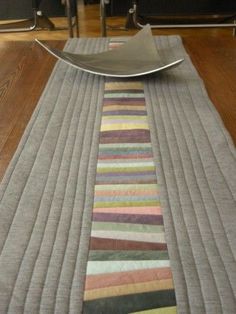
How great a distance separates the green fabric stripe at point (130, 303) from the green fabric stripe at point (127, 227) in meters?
0.09

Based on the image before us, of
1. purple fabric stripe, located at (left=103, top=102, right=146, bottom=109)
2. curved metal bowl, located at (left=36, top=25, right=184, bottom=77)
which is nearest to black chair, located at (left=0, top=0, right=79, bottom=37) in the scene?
curved metal bowl, located at (left=36, top=25, right=184, bottom=77)

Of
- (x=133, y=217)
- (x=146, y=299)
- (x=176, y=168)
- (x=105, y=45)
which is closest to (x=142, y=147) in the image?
(x=176, y=168)

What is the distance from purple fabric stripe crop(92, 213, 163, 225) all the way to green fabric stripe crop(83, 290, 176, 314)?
0.11 metres

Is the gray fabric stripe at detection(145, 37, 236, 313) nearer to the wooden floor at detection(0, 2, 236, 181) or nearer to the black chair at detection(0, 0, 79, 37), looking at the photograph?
the wooden floor at detection(0, 2, 236, 181)

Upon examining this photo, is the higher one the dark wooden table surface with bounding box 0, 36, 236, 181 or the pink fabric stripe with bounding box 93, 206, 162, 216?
the dark wooden table surface with bounding box 0, 36, 236, 181

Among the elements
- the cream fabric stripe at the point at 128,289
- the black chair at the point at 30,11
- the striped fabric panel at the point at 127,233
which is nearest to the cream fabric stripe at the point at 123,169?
the striped fabric panel at the point at 127,233

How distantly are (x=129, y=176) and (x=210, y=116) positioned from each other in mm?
261

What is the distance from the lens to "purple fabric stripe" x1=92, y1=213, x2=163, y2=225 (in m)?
0.50

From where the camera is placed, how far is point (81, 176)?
1.95ft

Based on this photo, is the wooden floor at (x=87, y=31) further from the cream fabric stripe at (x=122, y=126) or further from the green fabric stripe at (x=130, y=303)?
the green fabric stripe at (x=130, y=303)

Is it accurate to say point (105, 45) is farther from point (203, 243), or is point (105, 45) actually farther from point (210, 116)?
point (203, 243)

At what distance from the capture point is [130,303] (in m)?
0.40

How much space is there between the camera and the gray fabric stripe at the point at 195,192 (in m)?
0.42

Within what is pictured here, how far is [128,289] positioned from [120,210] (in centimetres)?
13
